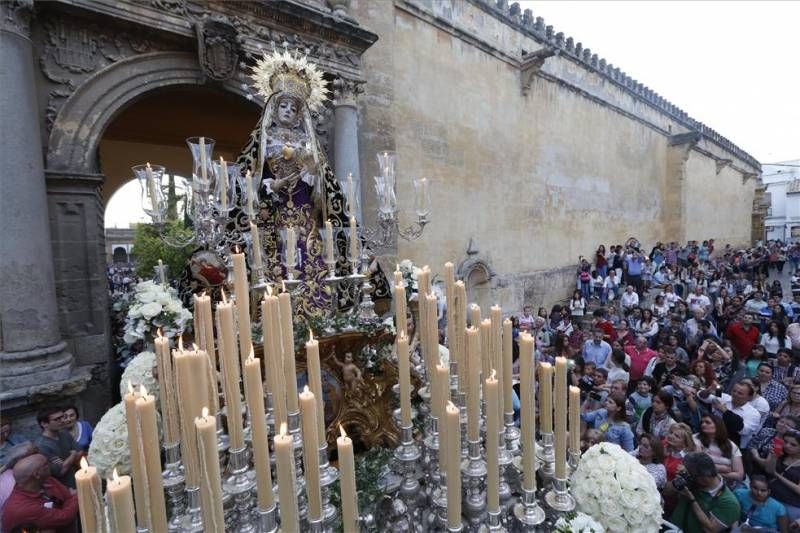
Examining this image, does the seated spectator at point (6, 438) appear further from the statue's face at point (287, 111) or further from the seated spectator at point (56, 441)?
the statue's face at point (287, 111)

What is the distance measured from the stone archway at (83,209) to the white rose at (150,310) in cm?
179

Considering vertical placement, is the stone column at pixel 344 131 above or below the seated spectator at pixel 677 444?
above

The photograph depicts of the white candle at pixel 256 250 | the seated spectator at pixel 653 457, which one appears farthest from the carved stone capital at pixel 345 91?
the seated spectator at pixel 653 457

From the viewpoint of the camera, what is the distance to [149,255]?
42.4 feet

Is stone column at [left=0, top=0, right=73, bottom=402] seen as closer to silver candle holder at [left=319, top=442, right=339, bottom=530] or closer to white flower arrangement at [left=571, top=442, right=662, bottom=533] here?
silver candle holder at [left=319, top=442, right=339, bottom=530]

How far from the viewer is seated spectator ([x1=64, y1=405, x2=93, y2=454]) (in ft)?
10.8

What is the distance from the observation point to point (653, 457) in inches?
Answer: 134

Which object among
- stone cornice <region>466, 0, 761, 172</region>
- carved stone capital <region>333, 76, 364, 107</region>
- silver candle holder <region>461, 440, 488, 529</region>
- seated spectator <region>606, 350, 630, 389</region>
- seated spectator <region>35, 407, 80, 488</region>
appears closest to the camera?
silver candle holder <region>461, 440, 488, 529</region>

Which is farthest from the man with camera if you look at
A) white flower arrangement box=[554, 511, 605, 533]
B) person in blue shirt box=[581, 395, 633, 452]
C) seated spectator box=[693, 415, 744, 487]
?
white flower arrangement box=[554, 511, 605, 533]

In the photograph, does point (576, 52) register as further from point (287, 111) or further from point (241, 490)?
point (241, 490)

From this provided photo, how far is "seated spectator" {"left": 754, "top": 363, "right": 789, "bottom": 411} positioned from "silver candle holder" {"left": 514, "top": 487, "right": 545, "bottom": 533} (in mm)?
4420

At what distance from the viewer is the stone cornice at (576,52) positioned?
11266 mm

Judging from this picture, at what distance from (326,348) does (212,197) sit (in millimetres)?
1420

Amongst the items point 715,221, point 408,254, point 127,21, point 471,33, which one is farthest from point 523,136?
point 715,221
